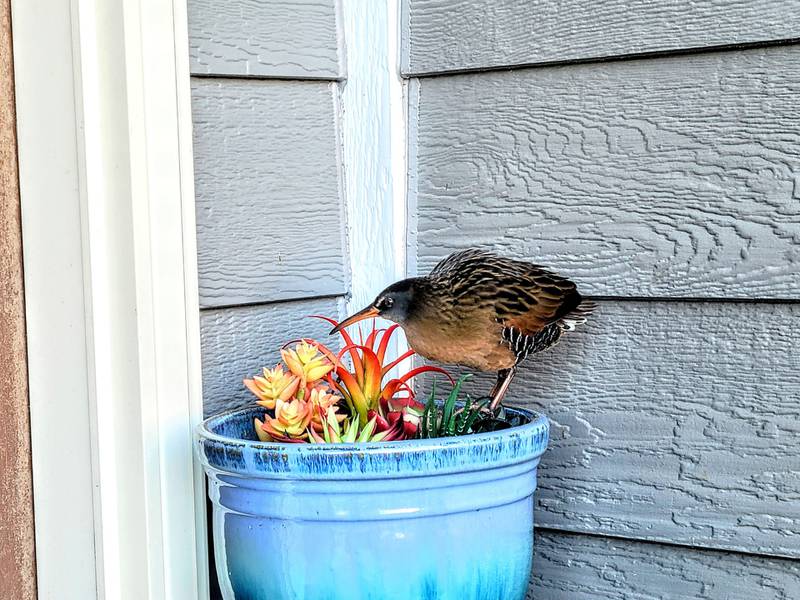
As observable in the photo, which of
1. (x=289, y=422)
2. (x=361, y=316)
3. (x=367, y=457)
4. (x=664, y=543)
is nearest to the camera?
(x=367, y=457)

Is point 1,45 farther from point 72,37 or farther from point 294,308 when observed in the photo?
point 294,308

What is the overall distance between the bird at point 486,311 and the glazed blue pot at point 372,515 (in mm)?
181

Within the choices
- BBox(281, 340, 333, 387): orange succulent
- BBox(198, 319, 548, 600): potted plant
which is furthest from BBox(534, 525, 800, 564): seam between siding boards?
BBox(281, 340, 333, 387): orange succulent

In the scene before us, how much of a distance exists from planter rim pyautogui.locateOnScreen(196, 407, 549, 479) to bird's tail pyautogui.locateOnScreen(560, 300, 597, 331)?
0.21 m

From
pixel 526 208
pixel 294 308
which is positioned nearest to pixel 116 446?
pixel 294 308

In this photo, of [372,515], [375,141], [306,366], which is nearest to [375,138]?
[375,141]

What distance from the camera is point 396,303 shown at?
1281 mm

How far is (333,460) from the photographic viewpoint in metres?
0.99

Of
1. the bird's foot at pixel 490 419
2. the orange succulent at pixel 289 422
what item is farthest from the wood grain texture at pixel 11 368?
the bird's foot at pixel 490 419

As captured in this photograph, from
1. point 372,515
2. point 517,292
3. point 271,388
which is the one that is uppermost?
point 517,292

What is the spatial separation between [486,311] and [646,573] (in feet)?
1.27

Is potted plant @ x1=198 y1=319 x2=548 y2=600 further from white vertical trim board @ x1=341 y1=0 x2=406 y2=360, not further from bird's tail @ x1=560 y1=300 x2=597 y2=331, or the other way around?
white vertical trim board @ x1=341 y1=0 x2=406 y2=360

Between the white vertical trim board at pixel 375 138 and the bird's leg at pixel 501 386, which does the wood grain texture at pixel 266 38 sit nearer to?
the white vertical trim board at pixel 375 138

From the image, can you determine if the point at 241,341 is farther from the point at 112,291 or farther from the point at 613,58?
the point at 613,58
